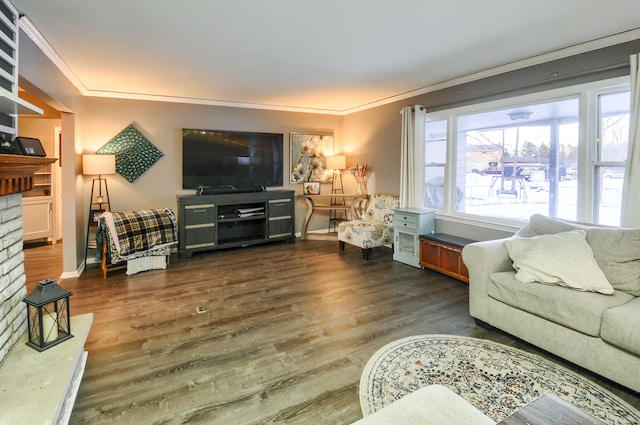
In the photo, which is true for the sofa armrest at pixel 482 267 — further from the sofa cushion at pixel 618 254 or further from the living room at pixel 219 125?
the sofa cushion at pixel 618 254

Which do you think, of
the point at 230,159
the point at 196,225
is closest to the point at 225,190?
the point at 230,159

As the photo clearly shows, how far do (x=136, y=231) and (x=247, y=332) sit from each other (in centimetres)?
238

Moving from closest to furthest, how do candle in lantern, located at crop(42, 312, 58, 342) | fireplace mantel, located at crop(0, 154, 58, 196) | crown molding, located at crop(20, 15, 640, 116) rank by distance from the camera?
fireplace mantel, located at crop(0, 154, 58, 196)
candle in lantern, located at crop(42, 312, 58, 342)
crown molding, located at crop(20, 15, 640, 116)

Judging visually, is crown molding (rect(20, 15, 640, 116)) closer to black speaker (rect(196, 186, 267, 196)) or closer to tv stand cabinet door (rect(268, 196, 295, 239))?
black speaker (rect(196, 186, 267, 196))

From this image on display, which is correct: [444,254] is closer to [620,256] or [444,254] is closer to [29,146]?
[620,256]

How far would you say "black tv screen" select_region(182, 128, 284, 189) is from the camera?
522 cm

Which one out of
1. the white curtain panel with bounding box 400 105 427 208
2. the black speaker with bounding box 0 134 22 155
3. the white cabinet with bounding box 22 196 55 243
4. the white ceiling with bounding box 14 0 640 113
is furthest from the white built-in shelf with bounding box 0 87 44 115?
the white cabinet with bounding box 22 196 55 243

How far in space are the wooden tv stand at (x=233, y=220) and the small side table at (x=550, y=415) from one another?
4.51m

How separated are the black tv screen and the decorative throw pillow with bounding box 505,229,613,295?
4.08 meters

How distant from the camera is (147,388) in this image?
200cm

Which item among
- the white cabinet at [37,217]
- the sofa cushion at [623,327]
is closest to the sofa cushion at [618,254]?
the sofa cushion at [623,327]

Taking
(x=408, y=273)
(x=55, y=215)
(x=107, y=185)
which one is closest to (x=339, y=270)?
(x=408, y=273)

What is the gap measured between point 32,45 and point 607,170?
5014 millimetres

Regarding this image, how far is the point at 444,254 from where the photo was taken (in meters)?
4.02
